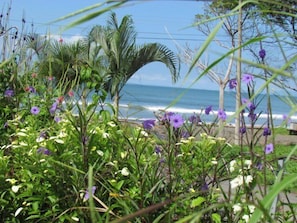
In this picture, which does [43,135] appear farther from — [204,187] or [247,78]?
[247,78]

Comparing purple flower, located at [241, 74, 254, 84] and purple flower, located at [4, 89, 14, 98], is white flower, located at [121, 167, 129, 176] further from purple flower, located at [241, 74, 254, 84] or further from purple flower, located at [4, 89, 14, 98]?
purple flower, located at [4, 89, 14, 98]

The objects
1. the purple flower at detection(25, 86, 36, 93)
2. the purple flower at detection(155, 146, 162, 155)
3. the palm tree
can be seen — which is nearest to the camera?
the purple flower at detection(155, 146, 162, 155)

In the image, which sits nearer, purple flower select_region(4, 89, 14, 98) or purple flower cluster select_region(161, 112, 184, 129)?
purple flower cluster select_region(161, 112, 184, 129)

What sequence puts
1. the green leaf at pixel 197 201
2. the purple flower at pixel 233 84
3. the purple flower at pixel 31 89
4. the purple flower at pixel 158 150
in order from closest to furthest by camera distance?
1. the purple flower at pixel 233 84
2. the green leaf at pixel 197 201
3. the purple flower at pixel 158 150
4. the purple flower at pixel 31 89

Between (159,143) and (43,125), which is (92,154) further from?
(43,125)

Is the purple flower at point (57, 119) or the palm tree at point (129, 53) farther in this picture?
the palm tree at point (129, 53)

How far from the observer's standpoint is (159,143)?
93.8 inches

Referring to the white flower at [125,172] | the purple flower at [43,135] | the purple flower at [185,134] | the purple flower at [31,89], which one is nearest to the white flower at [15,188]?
the purple flower at [43,135]

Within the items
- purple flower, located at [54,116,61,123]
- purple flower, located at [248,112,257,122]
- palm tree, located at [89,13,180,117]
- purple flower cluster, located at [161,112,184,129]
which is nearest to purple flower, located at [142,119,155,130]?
purple flower cluster, located at [161,112,184,129]

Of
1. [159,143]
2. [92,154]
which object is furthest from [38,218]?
[159,143]

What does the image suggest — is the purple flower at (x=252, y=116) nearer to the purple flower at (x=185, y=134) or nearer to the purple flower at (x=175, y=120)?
the purple flower at (x=175, y=120)

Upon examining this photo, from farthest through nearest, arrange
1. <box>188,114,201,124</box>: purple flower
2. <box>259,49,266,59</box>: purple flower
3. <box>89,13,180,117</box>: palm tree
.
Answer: <box>89,13,180,117</box>: palm tree, <box>188,114,201,124</box>: purple flower, <box>259,49,266,59</box>: purple flower

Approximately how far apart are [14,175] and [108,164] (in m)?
0.45

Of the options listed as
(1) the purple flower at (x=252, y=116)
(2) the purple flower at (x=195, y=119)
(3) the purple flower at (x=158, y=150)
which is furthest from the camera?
(2) the purple flower at (x=195, y=119)
